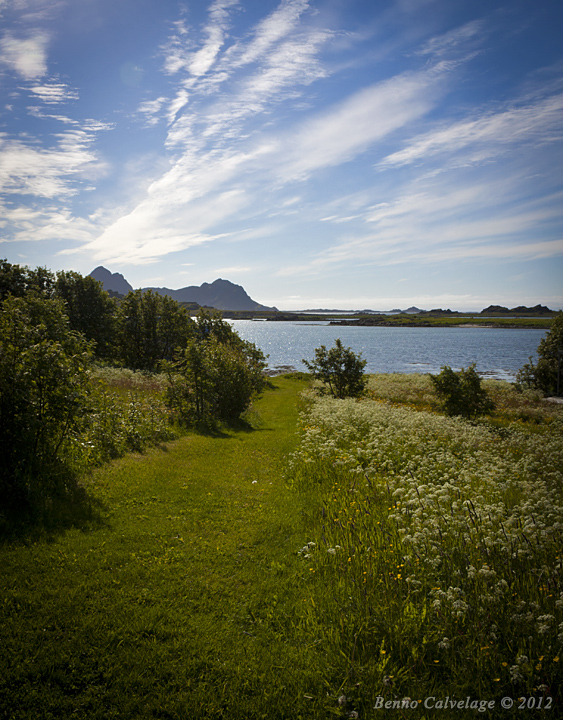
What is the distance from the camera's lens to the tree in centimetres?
3231

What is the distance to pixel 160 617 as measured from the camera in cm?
523

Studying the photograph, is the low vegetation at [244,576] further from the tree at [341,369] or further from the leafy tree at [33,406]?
the tree at [341,369]

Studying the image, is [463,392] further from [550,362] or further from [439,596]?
[550,362]

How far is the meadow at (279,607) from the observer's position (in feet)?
13.5

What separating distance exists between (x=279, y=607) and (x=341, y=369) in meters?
28.1

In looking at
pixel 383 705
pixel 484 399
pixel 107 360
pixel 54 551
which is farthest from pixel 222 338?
pixel 383 705

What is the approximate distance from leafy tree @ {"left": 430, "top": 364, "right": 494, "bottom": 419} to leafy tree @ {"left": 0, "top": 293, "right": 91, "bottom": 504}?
21286mm

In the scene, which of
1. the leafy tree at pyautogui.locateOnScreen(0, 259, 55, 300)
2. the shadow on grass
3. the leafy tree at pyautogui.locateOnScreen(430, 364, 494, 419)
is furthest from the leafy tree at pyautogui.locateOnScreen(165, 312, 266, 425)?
the leafy tree at pyautogui.locateOnScreen(0, 259, 55, 300)

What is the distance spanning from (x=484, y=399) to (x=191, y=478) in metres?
20.4

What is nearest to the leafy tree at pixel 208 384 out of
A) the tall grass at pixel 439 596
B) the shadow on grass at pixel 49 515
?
the shadow on grass at pixel 49 515

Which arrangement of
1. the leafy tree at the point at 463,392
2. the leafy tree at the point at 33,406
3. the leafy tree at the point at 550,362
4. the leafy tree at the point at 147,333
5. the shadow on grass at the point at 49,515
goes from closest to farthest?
1. the shadow on grass at the point at 49,515
2. the leafy tree at the point at 33,406
3. the leafy tree at the point at 463,392
4. the leafy tree at the point at 550,362
5. the leafy tree at the point at 147,333

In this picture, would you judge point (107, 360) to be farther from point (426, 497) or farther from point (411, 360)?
point (411, 360)

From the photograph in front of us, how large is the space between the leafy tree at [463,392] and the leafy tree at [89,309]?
125 feet

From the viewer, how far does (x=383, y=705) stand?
4.02 metres
